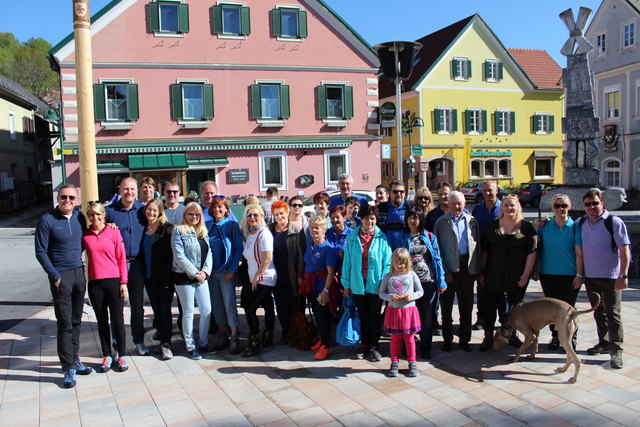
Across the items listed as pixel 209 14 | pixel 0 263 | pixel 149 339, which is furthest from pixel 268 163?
pixel 149 339

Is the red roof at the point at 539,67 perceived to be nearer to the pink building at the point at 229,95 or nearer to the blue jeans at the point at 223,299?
the pink building at the point at 229,95

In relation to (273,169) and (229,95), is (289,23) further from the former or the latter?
(273,169)

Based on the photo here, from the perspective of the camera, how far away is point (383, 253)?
5812 millimetres

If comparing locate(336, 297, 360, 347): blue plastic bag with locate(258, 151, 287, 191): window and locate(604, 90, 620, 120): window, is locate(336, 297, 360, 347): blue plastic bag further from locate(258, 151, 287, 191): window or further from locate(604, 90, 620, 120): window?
locate(604, 90, 620, 120): window

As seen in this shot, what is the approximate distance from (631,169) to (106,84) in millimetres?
26042

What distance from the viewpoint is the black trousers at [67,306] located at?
5.40 metres

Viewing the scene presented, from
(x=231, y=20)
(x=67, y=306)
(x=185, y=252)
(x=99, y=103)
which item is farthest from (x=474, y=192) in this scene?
(x=67, y=306)

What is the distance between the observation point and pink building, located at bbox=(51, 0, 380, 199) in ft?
70.4

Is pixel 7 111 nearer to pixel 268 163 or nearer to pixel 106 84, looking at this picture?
pixel 106 84

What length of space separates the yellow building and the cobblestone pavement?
2930cm

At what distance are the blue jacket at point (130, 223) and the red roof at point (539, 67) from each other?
36.9 metres

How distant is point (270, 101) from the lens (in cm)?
2358

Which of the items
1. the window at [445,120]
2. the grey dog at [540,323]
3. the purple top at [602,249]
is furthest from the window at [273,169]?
the purple top at [602,249]

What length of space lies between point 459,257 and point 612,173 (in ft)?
92.0
